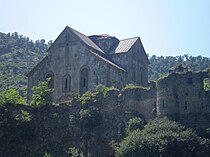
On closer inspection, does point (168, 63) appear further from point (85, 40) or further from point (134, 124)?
point (134, 124)

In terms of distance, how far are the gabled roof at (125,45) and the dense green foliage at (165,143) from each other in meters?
19.9

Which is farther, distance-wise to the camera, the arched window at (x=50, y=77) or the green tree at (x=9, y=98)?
the arched window at (x=50, y=77)

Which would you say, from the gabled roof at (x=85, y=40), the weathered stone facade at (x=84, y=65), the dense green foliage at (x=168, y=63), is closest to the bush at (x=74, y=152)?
the weathered stone facade at (x=84, y=65)

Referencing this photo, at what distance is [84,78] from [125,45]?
318 inches

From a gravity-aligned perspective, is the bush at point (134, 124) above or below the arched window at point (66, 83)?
below

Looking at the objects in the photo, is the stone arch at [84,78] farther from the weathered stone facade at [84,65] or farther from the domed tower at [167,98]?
the domed tower at [167,98]

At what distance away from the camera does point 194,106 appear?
36594 mm

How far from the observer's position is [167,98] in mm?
37406

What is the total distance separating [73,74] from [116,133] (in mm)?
13697

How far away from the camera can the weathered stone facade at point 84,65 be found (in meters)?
49.1

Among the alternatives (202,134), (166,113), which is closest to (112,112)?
(166,113)

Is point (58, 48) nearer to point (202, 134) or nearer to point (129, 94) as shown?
point (129, 94)

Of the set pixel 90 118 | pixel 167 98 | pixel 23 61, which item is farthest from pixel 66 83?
pixel 23 61

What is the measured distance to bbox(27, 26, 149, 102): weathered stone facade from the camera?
49125mm
